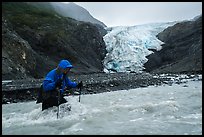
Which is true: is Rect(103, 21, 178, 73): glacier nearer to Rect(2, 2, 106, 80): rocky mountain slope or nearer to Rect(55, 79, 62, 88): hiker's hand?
Rect(2, 2, 106, 80): rocky mountain slope

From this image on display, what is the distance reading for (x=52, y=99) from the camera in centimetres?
1139

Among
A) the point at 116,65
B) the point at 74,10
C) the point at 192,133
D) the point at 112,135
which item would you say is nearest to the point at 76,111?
the point at 112,135

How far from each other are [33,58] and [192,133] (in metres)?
38.3

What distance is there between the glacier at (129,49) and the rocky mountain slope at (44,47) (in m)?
2.13

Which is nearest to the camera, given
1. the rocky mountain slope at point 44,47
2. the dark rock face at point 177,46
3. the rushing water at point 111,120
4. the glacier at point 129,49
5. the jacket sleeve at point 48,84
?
the rushing water at point 111,120

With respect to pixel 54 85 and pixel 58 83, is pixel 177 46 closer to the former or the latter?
pixel 58 83

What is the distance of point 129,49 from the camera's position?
2594 inches


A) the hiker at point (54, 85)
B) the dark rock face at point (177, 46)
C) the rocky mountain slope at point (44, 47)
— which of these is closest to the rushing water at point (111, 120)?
the hiker at point (54, 85)

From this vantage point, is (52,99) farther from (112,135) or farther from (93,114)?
(112,135)

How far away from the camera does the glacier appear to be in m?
62.9

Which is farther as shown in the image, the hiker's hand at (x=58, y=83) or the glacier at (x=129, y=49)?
the glacier at (x=129, y=49)

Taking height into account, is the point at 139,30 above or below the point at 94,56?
above

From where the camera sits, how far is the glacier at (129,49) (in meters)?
62.9

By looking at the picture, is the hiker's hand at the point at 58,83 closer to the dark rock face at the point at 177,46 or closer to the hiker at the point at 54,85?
the hiker at the point at 54,85
